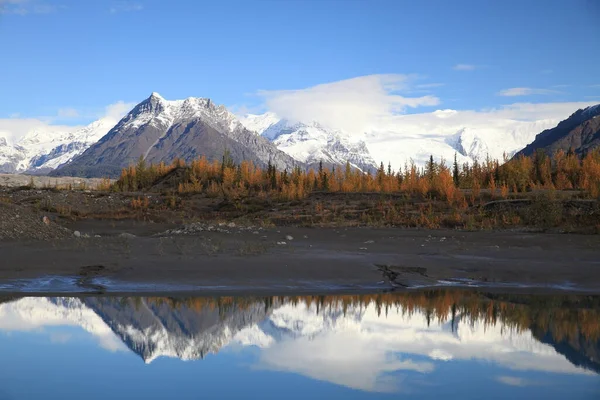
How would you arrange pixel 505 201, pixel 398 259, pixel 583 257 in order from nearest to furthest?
pixel 398 259 < pixel 583 257 < pixel 505 201

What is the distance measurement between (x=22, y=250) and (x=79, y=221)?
20.6 meters

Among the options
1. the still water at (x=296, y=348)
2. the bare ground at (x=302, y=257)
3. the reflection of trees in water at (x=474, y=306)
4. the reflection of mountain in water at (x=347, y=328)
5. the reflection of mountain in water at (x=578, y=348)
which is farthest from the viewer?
the bare ground at (x=302, y=257)

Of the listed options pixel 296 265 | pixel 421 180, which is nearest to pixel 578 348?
pixel 296 265

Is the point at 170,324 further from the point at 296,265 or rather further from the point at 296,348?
the point at 296,265

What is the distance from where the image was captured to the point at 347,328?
1338 cm

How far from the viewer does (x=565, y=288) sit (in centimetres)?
1997

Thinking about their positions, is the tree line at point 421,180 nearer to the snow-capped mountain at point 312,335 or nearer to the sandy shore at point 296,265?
the sandy shore at point 296,265

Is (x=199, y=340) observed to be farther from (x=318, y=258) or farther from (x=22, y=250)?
(x=22, y=250)

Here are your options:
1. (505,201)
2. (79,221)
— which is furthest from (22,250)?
(505,201)

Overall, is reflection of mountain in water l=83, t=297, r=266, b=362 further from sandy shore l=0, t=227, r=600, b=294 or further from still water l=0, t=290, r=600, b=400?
sandy shore l=0, t=227, r=600, b=294

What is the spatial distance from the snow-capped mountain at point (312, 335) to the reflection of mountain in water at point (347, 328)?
19 mm

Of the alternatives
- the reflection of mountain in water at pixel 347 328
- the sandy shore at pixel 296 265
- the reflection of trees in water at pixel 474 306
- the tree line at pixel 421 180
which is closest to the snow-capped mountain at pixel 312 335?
the reflection of mountain in water at pixel 347 328

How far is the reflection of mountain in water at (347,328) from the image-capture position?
10.7m

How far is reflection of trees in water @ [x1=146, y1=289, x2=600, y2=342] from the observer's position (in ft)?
44.8
